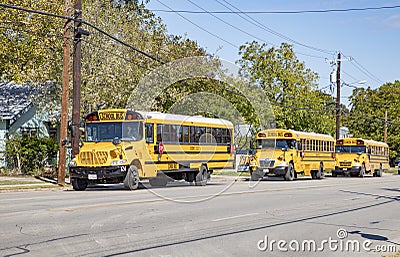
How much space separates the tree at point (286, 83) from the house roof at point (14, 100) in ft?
58.8

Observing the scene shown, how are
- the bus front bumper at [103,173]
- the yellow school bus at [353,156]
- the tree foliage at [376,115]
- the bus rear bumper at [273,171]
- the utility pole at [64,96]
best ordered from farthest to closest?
the tree foliage at [376,115], the yellow school bus at [353,156], the bus rear bumper at [273,171], the utility pole at [64,96], the bus front bumper at [103,173]

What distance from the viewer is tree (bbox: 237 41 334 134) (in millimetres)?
48469

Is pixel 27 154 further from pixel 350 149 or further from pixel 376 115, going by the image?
pixel 376 115

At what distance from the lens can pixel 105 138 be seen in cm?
2209

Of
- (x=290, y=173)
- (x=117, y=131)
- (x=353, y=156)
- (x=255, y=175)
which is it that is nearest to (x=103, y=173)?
(x=117, y=131)

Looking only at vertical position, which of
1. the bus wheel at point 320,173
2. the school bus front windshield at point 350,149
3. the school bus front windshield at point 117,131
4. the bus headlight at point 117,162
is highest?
the school bus front windshield at point 117,131

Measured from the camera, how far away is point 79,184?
22.5m

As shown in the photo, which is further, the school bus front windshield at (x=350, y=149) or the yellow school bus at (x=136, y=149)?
the school bus front windshield at (x=350, y=149)

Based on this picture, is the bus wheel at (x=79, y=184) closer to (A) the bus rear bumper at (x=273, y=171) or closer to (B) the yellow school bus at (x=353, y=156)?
(A) the bus rear bumper at (x=273, y=171)

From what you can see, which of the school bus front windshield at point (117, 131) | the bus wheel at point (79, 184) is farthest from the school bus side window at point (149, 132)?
the bus wheel at point (79, 184)

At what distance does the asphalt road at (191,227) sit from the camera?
31.5 feet

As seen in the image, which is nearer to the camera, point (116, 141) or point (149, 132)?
point (116, 141)

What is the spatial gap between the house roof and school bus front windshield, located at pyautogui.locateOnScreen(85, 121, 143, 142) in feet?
41.1

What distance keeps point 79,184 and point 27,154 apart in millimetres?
9549
